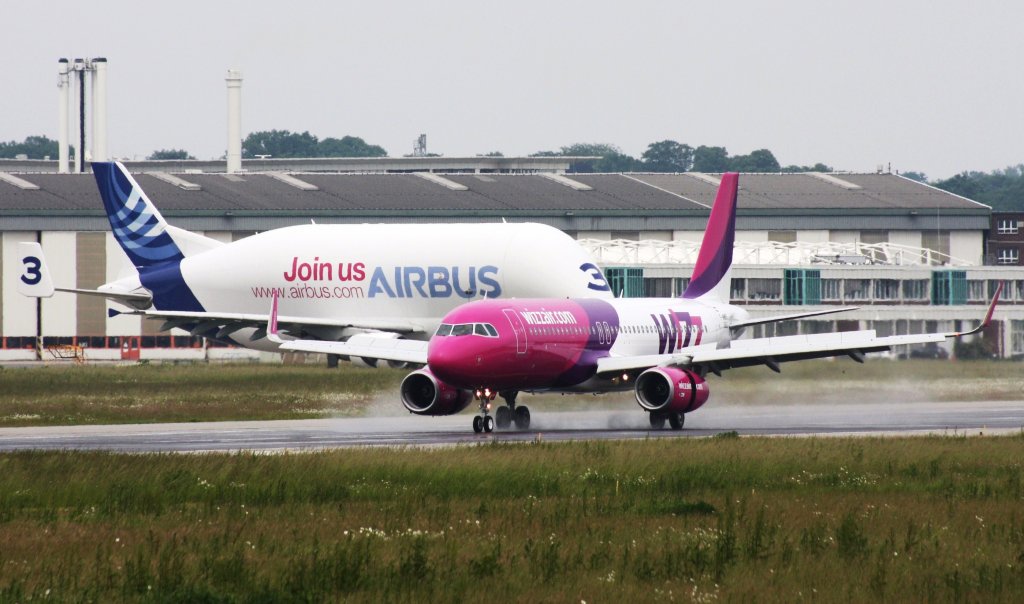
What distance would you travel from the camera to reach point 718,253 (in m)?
59.3

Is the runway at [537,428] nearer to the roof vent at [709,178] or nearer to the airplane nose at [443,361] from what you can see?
the airplane nose at [443,361]

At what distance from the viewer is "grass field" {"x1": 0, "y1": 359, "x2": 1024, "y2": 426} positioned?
5162 cm

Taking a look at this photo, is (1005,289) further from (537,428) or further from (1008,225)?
(537,428)

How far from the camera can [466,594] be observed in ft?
54.5

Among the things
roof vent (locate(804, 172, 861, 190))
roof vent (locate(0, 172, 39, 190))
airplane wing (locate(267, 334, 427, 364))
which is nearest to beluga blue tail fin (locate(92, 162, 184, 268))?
airplane wing (locate(267, 334, 427, 364))

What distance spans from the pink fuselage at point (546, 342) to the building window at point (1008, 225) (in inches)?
4389

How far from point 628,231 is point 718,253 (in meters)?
56.4

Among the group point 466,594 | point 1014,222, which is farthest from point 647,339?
point 1014,222

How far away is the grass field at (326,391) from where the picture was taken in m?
51.6

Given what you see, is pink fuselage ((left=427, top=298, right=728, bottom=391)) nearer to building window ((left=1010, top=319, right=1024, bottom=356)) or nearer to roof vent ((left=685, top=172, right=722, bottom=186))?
building window ((left=1010, top=319, right=1024, bottom=356))

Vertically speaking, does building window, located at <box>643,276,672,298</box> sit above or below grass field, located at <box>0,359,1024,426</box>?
above

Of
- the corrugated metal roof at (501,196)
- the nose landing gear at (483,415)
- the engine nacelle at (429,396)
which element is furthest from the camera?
the corrugated metal roof at (501,196)

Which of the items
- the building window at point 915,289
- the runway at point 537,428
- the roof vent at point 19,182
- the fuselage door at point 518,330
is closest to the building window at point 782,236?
the building window at point 915,289

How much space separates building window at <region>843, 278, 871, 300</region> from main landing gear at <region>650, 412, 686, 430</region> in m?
59.6
